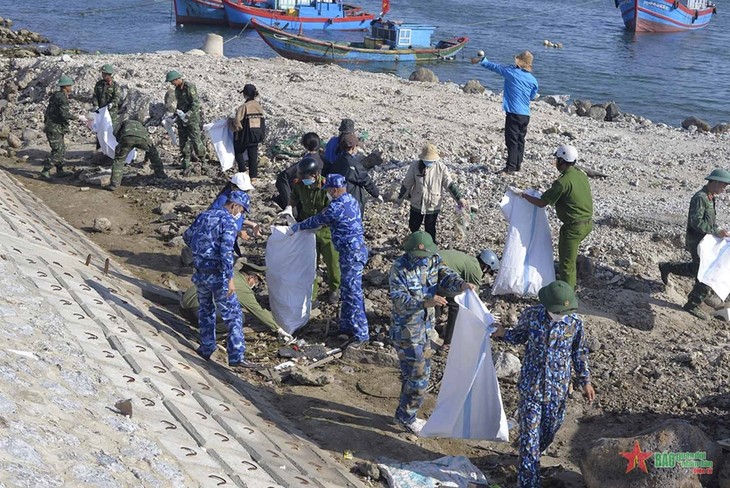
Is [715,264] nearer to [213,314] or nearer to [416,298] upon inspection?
[416,298]

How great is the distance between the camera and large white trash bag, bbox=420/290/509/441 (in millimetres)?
6098

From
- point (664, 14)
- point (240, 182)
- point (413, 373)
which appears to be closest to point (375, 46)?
point (664, 14)

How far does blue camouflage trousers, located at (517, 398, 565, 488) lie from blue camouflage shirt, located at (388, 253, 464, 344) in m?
0.97

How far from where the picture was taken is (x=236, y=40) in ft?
122

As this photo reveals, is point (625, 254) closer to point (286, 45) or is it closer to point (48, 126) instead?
point (48, 126)

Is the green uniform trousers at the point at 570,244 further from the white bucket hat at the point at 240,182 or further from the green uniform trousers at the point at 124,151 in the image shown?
the green uniform trousers at the point at 124,151

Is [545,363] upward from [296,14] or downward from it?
downward

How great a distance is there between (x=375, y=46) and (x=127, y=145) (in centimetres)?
→ 2037

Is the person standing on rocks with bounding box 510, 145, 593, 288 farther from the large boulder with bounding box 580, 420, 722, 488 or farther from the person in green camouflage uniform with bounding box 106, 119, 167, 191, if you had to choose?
the person in green camouflage uniform with bounding box 106, 119, 167, 191

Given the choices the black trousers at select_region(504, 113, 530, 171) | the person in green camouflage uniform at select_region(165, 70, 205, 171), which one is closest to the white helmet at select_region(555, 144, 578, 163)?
A: the black trousers at select_region(504, 113, 530, 171)

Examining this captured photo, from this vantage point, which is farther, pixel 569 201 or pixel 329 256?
pixel 329 256

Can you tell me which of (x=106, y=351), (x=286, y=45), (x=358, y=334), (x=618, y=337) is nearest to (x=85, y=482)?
(x=106, y=351)

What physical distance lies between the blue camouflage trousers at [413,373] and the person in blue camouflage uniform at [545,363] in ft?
2.49

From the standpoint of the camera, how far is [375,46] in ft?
103
